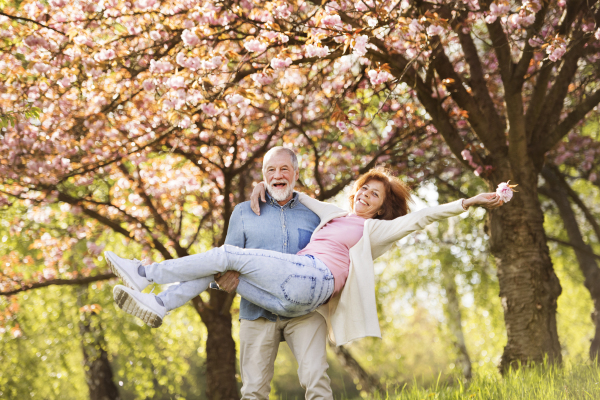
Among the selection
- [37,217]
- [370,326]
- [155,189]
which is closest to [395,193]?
[370,326]

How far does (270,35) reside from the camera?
5.21 meters

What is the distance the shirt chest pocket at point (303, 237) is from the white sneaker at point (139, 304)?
1.20 meters

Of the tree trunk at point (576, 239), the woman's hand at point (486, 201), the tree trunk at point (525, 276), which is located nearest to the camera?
the woman's hand at point (486, 201)

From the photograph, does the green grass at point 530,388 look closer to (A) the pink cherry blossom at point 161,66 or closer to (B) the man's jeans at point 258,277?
(B) the man's jeans at point 258,277

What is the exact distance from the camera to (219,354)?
8.30m

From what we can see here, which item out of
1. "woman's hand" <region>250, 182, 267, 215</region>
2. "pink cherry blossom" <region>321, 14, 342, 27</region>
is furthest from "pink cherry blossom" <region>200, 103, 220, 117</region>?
"woman's hand" <region>250, 182, 267, 215</region>

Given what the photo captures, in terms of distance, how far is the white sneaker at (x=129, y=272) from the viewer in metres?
3.21

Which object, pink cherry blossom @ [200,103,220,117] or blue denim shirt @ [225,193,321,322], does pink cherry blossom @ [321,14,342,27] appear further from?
blue denim shirt @ [225,193,321,322]

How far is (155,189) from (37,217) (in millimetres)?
2751

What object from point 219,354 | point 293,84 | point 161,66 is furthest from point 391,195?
point 219,354

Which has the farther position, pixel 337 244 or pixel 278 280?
pixel 337 244

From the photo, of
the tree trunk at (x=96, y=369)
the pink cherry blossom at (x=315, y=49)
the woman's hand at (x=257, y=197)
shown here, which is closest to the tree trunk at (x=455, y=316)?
the tree trunk at (x=96, y=369)

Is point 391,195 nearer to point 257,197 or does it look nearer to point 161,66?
point 257,197

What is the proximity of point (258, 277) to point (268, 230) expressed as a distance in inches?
22.7
